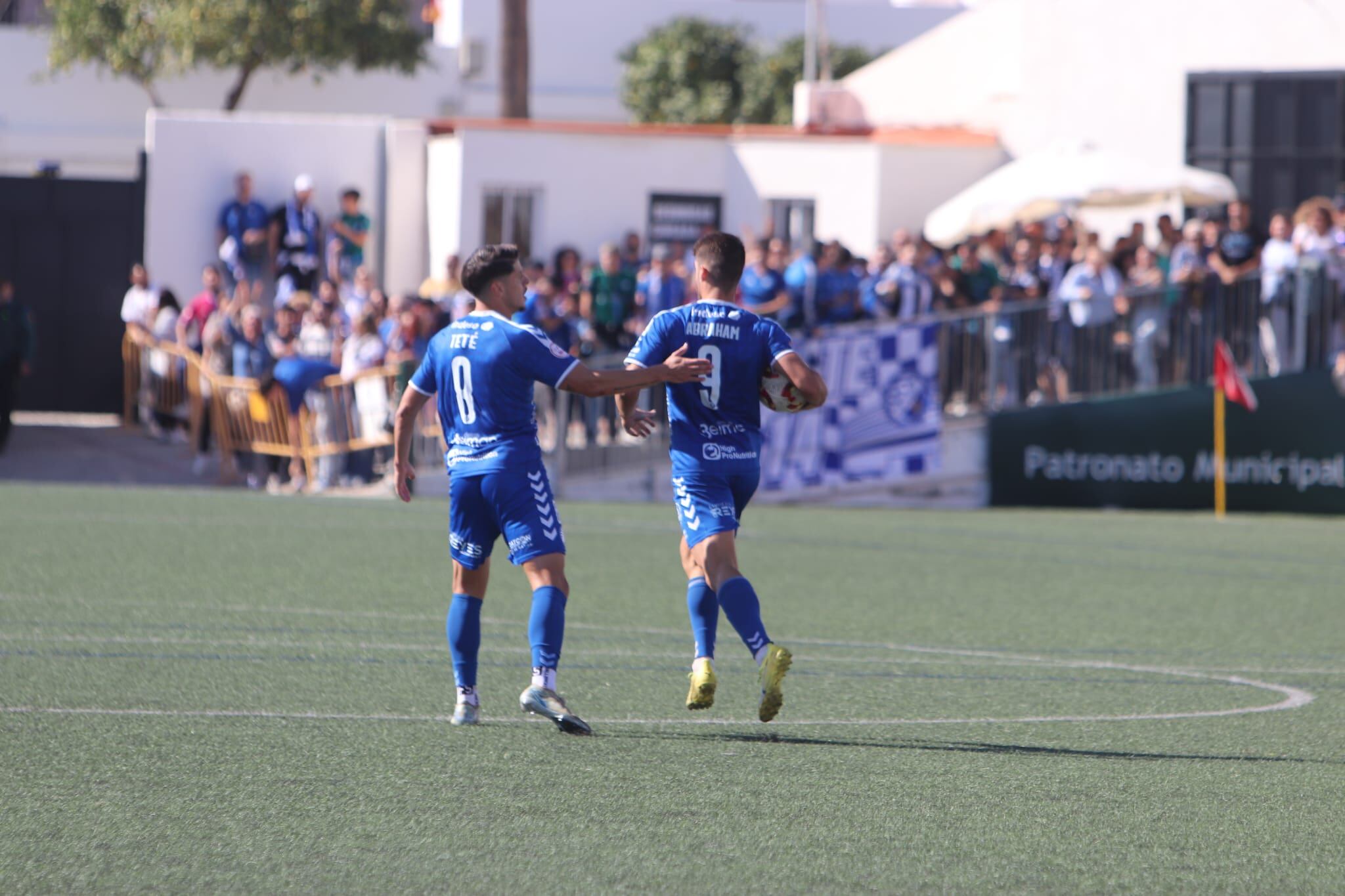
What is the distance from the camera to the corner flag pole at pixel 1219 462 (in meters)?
19.3

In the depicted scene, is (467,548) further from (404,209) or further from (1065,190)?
(404,209)

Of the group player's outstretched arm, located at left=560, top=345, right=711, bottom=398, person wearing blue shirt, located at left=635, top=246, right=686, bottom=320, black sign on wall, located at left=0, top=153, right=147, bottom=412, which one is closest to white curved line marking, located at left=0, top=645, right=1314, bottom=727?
player's outstretched arm, located at left=560, top=345, right=711, bottom=398

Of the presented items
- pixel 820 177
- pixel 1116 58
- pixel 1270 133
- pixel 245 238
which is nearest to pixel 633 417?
pixel 245 238

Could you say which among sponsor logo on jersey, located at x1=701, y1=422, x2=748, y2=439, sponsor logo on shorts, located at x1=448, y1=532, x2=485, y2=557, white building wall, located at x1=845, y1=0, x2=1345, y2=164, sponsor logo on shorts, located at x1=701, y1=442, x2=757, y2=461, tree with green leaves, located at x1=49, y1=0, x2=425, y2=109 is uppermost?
tree with green leaves, located at x1=49, y1=0, x2=425, y2=109

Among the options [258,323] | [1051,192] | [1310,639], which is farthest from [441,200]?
[1310,639]

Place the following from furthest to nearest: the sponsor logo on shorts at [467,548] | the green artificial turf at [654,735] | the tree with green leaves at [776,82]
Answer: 1. the tree with green leaves at [776,82]
2. the sponsor logo on shorts at [467,548]
3. the green artificial turf at [654,735]

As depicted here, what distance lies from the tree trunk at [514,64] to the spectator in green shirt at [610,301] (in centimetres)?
A: 1029

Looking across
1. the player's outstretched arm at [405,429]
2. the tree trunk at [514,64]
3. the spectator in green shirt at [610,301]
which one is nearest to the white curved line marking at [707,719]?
the player's outstretched arm at [405,429]

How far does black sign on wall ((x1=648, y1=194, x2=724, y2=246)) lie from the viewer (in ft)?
86.8

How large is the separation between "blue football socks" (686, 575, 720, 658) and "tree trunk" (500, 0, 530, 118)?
952 inches

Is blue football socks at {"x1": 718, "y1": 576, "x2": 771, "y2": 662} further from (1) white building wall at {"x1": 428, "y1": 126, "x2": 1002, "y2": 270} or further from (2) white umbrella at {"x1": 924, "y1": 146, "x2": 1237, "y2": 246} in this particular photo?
(1) white building wall at {"x1": 428, "y1": 126, "x2": 1002, "y2": 270}

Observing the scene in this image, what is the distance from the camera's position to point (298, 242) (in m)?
23.9

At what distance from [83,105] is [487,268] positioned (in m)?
35.0

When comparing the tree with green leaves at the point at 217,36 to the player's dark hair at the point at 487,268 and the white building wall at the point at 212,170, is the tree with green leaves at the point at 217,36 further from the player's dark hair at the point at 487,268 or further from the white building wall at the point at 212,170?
the player's dark hair at the point at 487,268
